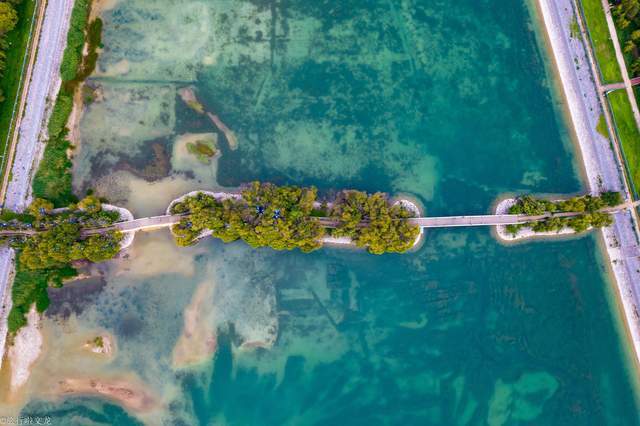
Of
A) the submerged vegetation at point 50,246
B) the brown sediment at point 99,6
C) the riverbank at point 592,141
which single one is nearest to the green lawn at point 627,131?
the riverbank at point 592,141

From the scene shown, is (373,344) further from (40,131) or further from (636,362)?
(40,131)

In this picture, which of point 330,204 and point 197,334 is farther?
point 330,204

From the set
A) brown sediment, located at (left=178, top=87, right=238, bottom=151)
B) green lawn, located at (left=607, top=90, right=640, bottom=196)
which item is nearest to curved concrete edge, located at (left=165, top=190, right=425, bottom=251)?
brown sediment, located at (left=178, top=87, right=238, bottom=151)

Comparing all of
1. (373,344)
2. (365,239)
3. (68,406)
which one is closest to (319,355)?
(373,344)

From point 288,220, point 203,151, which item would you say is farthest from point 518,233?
point 203,151

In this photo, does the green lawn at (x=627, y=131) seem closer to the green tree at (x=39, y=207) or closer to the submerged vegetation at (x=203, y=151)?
the submerged vegetation at (x=203, y=151)

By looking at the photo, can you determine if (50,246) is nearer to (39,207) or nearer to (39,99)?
(39,207)
